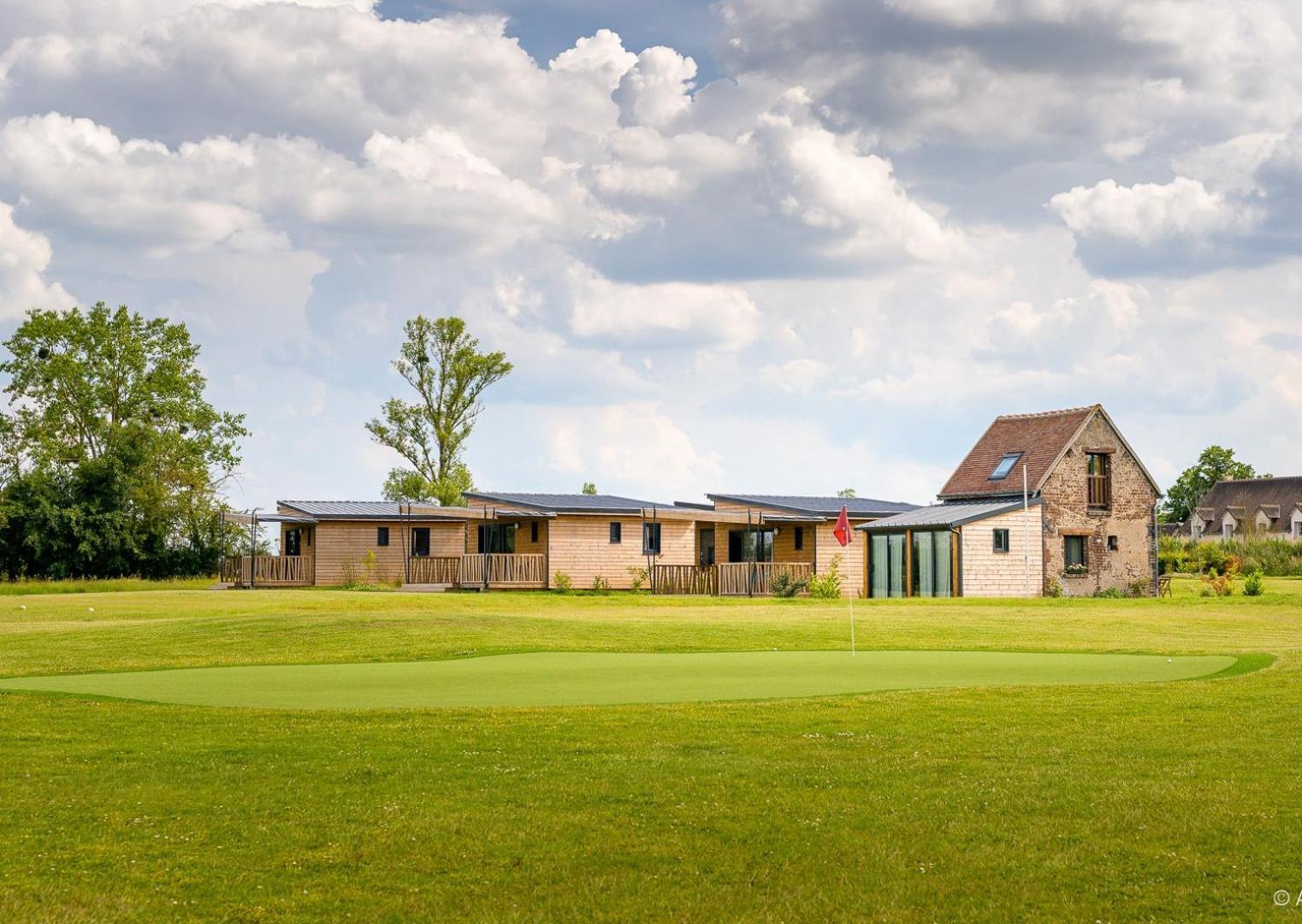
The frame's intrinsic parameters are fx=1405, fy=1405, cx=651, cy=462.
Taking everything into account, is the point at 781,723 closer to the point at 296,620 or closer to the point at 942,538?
the point at 296,620

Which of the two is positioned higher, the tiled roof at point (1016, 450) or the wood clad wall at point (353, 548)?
the tiled roof at point (1016, 450)

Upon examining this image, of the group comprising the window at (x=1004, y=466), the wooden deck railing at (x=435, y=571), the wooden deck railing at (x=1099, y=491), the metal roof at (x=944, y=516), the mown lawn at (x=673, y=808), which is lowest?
the mown lawn at (x=673, y=808)

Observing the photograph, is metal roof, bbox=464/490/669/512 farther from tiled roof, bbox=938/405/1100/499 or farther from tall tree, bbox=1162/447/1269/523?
tall tree, bbox=1162/447/1269/523

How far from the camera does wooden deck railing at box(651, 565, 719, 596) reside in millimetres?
47750

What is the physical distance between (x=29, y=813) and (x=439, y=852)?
2.93 meters

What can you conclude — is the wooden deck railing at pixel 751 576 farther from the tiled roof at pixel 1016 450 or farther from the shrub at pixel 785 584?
the tiled roof at pixel 1016 450

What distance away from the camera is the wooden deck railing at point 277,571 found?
50.3 meters

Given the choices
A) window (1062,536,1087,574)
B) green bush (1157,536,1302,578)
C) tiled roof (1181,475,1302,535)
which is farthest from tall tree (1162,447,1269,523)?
window (1062,536,1087,574)

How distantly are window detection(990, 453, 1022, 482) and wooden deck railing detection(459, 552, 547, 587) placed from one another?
1747cm

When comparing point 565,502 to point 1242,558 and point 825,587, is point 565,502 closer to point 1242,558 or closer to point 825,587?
point 825,587

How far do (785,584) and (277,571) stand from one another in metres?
18.8

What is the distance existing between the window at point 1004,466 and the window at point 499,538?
1817 cm

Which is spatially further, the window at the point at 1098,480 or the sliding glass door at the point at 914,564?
the window at the point at 1098,480

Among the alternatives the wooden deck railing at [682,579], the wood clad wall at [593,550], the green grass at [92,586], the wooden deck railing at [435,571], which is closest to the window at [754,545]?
the wood clad wall at [593,550]
